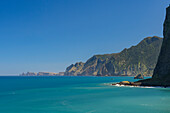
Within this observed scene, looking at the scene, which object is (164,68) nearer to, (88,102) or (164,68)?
(164,68)

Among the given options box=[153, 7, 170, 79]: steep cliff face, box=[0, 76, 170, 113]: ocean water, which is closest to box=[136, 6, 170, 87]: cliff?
box=[153, 7, 170, 79]: steep cliff face

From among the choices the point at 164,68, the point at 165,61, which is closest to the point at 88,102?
the point at 164,68

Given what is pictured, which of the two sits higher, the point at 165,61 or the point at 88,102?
the point at 165,61

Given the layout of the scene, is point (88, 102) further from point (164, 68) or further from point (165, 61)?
point (165, 61)

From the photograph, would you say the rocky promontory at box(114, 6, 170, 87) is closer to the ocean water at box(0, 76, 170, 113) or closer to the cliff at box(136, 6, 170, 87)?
the cliff at box(136, 6, 170, 87)

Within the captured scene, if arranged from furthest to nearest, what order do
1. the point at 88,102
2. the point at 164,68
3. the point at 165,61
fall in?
the point at 165,61, the point at 164,68, the point at 88,102

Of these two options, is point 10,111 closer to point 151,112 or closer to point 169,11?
point 151,112

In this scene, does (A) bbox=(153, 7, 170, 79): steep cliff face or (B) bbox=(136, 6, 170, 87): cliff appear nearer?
(B) bbox=(136, 6, 170, 87): cliff

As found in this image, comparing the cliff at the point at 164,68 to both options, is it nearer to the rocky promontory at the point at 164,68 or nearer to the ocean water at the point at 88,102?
the rocky promontory at the point at 164,68

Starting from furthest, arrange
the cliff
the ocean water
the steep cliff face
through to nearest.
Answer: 1. the steep cliff face
2. the cliff
3. the ocean water

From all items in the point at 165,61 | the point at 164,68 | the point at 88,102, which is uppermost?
the point at 165,61

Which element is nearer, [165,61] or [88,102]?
[88,102]

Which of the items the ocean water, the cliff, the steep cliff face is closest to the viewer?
the ocean water

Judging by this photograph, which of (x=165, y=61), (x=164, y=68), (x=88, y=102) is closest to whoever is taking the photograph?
(x=88, y=102)
